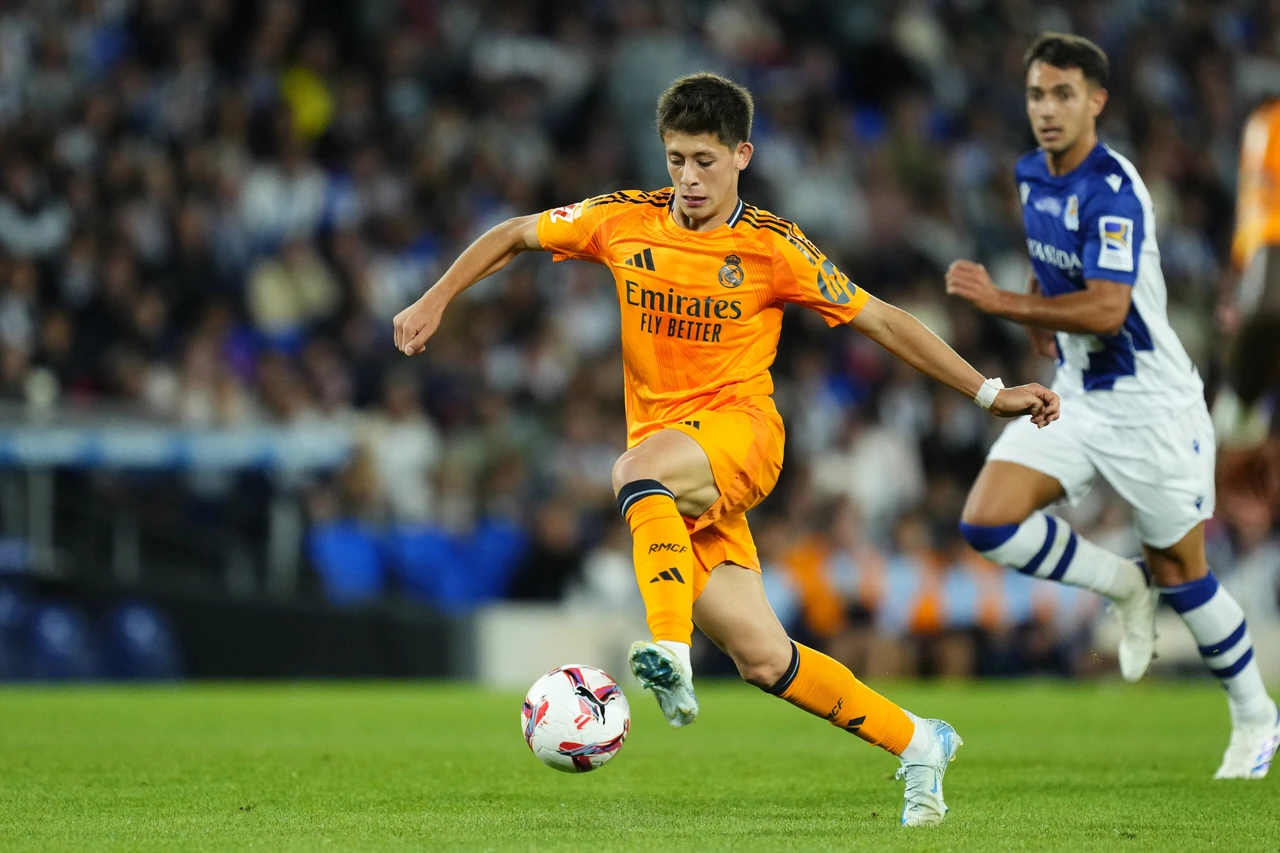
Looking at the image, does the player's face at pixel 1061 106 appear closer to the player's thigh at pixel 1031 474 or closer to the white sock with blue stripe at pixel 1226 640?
the player's thigh at pixel 1031 474

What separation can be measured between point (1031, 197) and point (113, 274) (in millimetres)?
9046

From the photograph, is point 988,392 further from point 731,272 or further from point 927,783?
point 927,783

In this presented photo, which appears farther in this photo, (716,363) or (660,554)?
(716,363)

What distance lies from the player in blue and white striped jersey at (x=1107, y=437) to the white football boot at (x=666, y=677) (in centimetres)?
249

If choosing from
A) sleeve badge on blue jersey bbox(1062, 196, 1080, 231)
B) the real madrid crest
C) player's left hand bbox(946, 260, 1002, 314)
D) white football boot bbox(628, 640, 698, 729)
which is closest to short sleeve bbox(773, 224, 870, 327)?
the real madrid crest

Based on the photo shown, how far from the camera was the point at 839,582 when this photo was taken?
48.7 ft

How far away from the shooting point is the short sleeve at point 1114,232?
688cm

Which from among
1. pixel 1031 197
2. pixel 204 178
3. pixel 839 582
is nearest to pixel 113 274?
pixel 204 178

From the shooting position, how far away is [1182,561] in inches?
289

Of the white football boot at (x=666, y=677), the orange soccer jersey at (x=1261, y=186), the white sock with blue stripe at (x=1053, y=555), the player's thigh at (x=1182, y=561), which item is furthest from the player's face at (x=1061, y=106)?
the white football boot at (x=666, y=677)

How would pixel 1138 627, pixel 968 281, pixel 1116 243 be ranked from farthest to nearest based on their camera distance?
pixel 1138 627 → pixel 1116 243 → pixel 968 281

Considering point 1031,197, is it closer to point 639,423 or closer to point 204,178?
point 639,423

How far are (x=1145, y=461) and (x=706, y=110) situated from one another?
2.73 meters

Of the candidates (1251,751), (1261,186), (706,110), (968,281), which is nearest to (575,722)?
(706,110)
